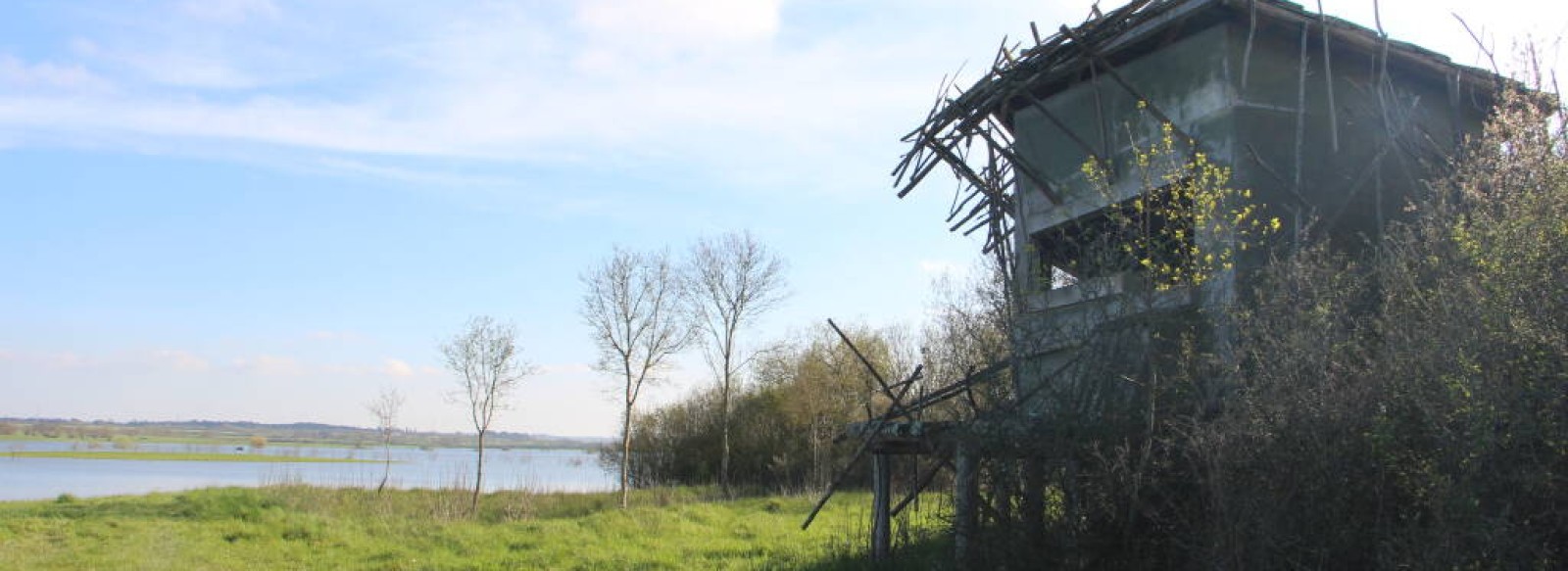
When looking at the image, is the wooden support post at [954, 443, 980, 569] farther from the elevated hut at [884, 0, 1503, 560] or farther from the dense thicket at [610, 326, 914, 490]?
the dense thicket at [610, 326, 914, 490]

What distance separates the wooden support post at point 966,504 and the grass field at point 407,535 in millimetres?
734

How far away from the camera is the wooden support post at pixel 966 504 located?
30.1 feet

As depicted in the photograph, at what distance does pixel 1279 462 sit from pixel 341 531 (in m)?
17.1

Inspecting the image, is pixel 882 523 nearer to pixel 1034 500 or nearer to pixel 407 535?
pixel 1034 500

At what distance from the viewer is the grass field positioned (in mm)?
14375

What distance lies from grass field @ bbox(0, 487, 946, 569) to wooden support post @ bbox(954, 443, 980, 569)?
734 mm

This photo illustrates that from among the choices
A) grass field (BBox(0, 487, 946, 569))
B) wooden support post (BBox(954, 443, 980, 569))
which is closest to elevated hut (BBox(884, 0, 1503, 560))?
wooden support post (BBox(954, 443, 980, 569))

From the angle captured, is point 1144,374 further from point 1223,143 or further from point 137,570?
point 137,570

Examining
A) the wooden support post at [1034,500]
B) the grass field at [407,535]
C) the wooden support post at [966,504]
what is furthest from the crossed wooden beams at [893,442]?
the wooden support post at [1034,500]

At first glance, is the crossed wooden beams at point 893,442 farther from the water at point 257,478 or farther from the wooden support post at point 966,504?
the water at point 257,478

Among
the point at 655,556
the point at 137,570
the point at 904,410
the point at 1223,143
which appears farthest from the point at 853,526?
the point at 137,570

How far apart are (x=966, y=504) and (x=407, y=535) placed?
13015mm

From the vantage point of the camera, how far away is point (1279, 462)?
6.55 m

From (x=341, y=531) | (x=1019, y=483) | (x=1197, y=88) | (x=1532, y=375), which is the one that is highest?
(x=1197, y=88)
